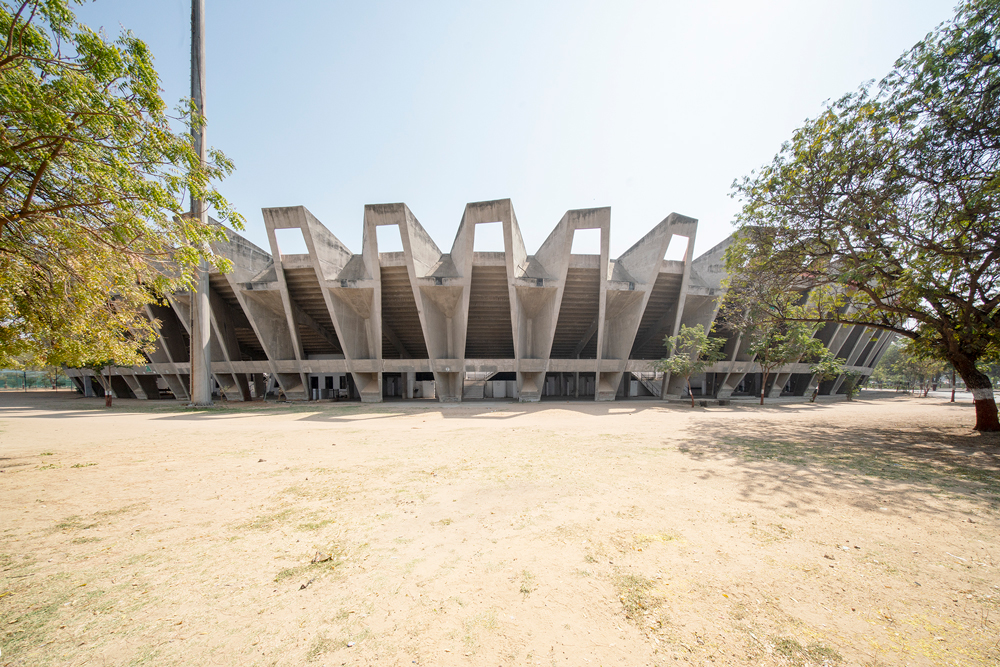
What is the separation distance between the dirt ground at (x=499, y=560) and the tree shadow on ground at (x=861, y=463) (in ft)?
0.27

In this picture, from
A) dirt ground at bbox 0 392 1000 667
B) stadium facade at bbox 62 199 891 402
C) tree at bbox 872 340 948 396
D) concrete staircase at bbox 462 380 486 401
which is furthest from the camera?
concrete staircase at bbox 462 380 486 401

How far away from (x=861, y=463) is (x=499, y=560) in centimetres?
928

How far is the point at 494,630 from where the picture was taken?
2867 millimetres

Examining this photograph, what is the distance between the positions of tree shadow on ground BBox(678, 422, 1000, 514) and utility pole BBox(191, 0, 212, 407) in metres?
26.7

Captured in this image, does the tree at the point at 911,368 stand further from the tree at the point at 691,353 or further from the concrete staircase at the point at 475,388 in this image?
the concrete staircase at the point at 475,388

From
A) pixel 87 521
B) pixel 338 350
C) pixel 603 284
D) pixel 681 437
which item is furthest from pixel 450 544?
pixel 338 350

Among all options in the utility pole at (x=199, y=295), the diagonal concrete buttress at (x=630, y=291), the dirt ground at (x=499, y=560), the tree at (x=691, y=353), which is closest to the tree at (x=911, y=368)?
the dirt ground at (x=499, y=560)

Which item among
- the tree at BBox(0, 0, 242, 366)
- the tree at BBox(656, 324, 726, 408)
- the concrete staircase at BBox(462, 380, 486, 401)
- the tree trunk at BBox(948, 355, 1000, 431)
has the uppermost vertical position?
the tree at BBox(0, 0, 242, 366)

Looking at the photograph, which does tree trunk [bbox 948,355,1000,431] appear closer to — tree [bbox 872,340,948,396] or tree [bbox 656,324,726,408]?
tree [bbox 872,340,948,396]

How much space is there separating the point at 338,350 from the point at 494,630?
29359mm

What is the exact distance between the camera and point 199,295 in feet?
70.4

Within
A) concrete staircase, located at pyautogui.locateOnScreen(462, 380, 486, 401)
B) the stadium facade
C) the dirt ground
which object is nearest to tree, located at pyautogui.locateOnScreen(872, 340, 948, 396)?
the stadium facade

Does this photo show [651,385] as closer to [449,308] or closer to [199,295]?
[449,308]

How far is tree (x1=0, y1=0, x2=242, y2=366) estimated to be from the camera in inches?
194
